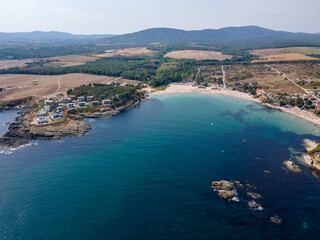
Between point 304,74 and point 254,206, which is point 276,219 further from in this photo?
point 304,74

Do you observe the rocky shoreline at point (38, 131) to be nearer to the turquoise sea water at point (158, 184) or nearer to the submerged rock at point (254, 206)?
the turquoise sea water at point (158, 184)

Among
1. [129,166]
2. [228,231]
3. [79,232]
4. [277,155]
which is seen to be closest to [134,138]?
[129,166]

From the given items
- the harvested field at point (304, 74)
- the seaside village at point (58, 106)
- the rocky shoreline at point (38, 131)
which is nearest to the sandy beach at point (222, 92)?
the harvested field at point (304, 74)

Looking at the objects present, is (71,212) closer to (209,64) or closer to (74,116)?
(74,116)

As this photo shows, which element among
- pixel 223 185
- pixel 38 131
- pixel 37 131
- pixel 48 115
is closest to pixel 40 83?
pixel 48 115

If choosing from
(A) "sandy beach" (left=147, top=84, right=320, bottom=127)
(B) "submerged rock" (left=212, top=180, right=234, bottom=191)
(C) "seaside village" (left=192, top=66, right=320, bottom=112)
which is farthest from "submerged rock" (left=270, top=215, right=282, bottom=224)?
(C) "seaside village" (left=192, top=66, right=320, bottom=112)
